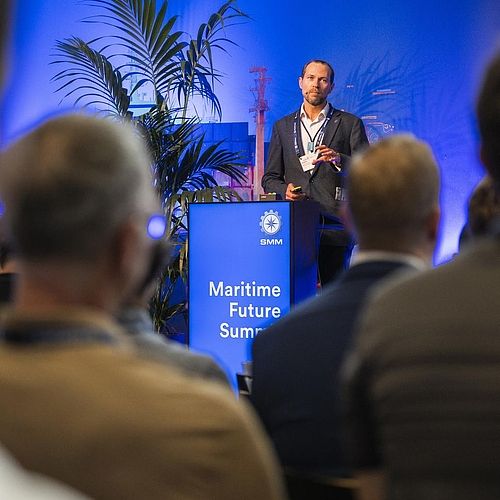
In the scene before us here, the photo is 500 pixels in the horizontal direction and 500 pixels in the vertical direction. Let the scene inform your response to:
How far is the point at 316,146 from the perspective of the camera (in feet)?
18.3

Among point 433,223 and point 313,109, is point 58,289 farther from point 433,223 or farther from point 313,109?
point 313,109

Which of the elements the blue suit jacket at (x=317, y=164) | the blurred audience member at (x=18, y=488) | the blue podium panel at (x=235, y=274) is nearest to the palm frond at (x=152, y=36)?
the blue suit jacket at (x=317, y=164)

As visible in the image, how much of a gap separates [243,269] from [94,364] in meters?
3.17

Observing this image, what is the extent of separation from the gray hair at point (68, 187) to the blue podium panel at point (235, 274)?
9.66 feet

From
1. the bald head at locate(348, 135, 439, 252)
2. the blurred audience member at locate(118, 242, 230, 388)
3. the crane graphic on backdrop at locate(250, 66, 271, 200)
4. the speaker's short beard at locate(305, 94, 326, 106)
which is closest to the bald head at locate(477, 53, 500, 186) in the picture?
the bald head at locate(348, 135, 439, 252)

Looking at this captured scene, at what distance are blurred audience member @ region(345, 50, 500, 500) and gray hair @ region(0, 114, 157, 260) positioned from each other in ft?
1.23

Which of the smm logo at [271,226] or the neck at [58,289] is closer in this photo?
the neck at [58,289]

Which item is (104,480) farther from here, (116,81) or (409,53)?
(409,53)

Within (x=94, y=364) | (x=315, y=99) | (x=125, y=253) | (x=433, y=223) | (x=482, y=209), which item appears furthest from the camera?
(x=315, y=99)

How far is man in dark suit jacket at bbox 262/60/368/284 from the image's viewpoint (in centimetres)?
541

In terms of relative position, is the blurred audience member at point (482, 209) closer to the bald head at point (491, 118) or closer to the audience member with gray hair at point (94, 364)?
the bald head at point (491, 118)

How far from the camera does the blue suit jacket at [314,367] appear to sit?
1.58 meters

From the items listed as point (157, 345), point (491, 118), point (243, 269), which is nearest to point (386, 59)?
point (243, 269)

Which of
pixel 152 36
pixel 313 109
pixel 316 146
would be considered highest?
pixel 152 36
